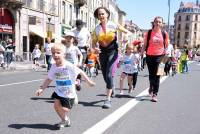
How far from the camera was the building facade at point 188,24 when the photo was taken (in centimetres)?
16662

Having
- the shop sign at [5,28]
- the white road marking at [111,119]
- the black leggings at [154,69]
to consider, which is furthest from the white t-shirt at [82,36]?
the shop sign at [5,28]

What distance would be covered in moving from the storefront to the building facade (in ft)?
448

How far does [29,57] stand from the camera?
3294 cm

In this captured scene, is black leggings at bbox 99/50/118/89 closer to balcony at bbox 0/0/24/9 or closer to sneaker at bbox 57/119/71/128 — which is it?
sneaker at bbox 57/119/71/128

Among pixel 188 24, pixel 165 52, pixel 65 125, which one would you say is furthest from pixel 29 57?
pixel 188 24

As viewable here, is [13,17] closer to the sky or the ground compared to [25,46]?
closer to the sky

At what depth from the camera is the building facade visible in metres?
167

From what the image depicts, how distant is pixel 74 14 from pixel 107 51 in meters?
45.1

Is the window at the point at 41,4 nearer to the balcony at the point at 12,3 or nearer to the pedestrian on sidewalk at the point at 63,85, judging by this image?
the balcony at the point at 12,3

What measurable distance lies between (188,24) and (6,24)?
14194 cm

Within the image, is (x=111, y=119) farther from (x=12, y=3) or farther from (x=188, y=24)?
(x=188, y=24)

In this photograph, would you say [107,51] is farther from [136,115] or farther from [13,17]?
[13,17]

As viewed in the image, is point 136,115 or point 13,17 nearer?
point 136,115

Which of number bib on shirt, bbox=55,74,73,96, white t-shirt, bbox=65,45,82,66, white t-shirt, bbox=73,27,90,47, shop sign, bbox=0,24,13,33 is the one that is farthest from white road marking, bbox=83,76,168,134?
shop sign, bbox=0,24,13,33
